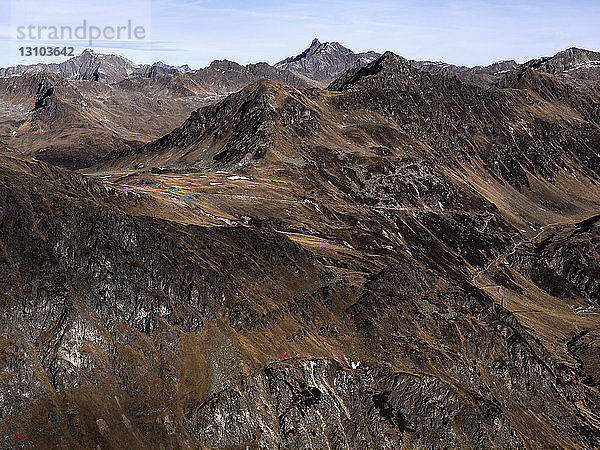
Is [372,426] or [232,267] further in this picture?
[232,267]

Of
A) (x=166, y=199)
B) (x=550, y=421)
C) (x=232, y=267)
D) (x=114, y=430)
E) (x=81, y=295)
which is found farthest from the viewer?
(x=166, y=199)

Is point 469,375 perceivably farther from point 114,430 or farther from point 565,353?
point 565,353

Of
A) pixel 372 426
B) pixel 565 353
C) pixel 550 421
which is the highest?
pixel 372 426

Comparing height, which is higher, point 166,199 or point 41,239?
point 41,239

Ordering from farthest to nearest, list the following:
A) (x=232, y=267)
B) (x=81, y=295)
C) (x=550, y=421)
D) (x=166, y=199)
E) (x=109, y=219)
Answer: (x=166, y=199) < (x=550, y=421) < (x=232, y=267) < (x=109, y=219) < (x=81, y=295)

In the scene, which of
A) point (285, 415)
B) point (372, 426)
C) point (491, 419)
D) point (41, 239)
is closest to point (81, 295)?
point (41, 239)

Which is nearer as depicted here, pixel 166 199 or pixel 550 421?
pixel 550 421

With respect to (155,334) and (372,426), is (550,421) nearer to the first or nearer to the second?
(372,426)

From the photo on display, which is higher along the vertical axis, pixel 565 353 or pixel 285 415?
pixel 285 415

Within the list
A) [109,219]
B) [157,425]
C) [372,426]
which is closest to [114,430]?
[157,425]
